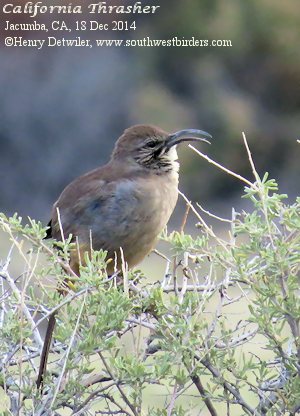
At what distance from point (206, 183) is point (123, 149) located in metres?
11.0

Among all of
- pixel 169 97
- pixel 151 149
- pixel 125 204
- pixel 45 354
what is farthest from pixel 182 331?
pixel 169 97

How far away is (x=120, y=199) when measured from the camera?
4.71 m

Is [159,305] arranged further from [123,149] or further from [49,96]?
[49,96]

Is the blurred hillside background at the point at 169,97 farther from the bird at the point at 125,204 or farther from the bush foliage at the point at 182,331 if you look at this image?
the bush foliage at the point at 182,331

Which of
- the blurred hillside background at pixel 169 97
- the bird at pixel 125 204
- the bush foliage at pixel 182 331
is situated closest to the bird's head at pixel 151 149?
the bird at pixel 125 204

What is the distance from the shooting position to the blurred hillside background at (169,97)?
16203 mm

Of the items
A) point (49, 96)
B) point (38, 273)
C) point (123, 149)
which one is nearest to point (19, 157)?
point (49, 96)

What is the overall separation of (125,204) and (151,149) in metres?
0.41

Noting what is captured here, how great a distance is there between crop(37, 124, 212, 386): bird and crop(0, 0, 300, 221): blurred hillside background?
10.8 meters

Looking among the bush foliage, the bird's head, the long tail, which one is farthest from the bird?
the bush foliage

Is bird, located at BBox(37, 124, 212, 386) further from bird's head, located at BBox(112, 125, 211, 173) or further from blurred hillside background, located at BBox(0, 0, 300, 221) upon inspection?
blurred hillside background, located at BBox(0, 0, 300, 221)

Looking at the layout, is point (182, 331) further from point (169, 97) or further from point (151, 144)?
point (169, 97)

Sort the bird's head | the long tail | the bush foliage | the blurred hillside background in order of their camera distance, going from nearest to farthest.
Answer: the bush foliage, the long tail, the bird's head, the blurred hillside background

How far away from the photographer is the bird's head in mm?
4984
